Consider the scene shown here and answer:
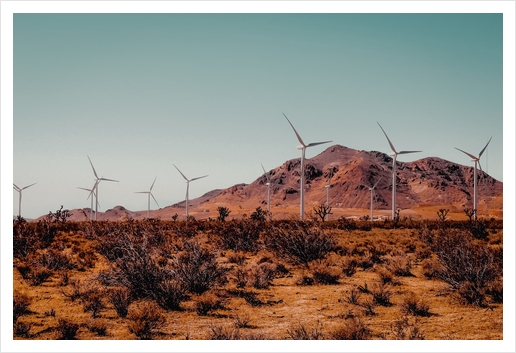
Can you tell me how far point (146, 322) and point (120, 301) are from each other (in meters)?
1.99

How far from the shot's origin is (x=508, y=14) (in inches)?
578

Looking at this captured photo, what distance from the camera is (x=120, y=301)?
636 inches

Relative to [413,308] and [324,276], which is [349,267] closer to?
[324,276]

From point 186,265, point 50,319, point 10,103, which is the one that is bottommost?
point 50,319

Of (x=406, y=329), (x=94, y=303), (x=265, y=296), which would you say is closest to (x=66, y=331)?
(x=94, y=303)

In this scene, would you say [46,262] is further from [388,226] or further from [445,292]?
[388,226]

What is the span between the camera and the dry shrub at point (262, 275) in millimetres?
20203

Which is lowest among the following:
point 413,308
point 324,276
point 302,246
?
point 413,308

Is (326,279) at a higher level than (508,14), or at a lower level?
lower

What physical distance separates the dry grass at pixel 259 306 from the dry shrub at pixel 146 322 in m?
0.03

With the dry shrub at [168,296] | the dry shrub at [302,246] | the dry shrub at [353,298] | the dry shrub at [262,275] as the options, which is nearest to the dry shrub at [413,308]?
the dry shrub at [353,298]
